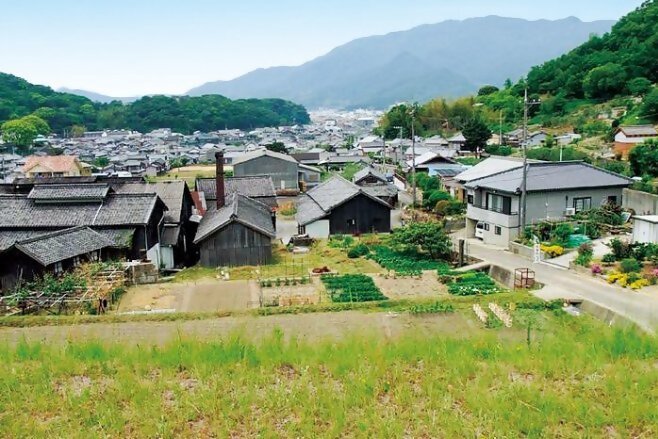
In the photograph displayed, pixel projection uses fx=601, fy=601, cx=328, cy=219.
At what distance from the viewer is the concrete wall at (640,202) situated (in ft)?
78.9

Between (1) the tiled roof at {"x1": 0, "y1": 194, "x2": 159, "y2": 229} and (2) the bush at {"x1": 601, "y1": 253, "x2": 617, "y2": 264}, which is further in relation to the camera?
(1) the tiled roof at {"x1": 0, "y1": 194, "x2": 159, "y2": 229}

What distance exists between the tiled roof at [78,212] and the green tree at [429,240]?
9.97 metres

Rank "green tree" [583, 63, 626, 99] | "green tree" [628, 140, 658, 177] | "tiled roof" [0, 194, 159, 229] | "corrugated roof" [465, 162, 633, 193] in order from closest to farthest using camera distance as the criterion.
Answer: "tiled roof" [0, 194, 159, 229] < "corrugated roof" [465, 162, 633, 193] < "green tree" [628, 140, 658, 177] < "green tree" [583, 63, 626, 99]

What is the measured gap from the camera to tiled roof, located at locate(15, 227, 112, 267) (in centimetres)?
1833

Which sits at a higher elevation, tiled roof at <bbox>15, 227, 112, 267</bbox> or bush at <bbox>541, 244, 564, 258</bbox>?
tiled roof at <bbox>15, 227, 112, 267</bbox>

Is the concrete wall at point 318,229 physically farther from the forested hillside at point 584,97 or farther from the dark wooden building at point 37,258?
the forested hillside at point 584,97

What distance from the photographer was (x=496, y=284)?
1884 cm

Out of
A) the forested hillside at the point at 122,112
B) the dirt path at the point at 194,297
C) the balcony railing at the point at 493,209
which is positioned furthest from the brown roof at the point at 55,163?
the forested hillside at the point at 122,112

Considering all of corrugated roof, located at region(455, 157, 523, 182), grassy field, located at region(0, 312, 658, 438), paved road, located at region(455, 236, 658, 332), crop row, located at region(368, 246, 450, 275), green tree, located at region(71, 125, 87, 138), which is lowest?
crop row, located at region(368, 246, 450, 275)

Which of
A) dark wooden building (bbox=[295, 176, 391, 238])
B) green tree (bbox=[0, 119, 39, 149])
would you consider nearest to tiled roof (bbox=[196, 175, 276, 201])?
dark wooden building (bbox=[295, 176, 391, 238])

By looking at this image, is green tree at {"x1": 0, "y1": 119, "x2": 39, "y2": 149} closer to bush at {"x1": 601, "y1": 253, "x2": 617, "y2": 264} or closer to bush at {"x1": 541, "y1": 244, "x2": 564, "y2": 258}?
bush at {"x1": 541, "y1": 244, "x2": 564, "y2": 258}

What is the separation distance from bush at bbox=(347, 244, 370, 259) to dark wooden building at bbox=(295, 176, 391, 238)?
4.15m

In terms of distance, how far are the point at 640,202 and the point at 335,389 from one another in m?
22.3

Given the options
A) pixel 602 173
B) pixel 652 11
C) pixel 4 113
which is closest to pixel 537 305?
pixel 602 173
